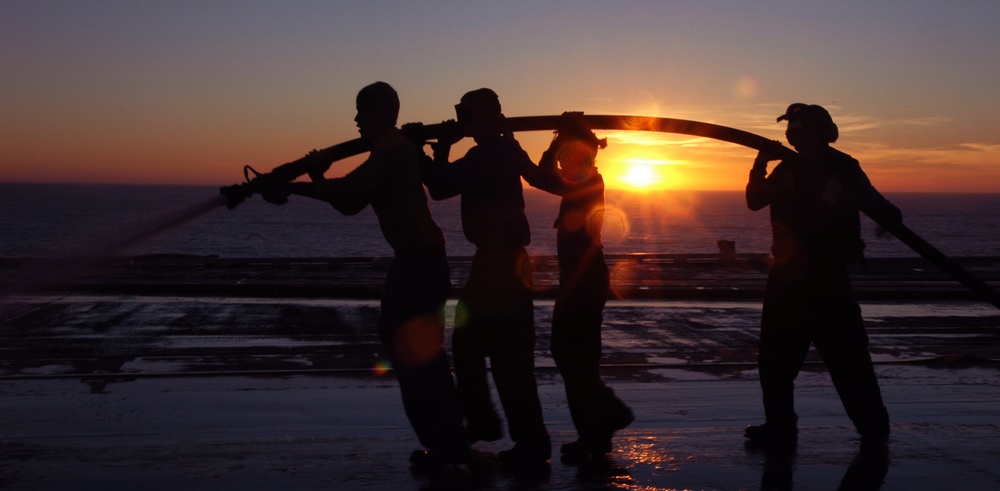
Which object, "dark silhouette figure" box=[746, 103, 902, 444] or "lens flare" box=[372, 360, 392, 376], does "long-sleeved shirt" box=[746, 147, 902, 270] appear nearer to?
"dark silhouette figure" box=[746, 103, 902, 444]

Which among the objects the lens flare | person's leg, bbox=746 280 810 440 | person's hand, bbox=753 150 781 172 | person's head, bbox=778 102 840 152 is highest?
person's head, bbox=778 102 840 152

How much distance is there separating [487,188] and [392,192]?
0.53 metres

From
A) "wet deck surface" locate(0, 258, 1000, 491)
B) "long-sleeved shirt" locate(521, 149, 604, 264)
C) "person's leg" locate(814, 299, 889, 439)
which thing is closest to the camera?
"wet deck surface" locate(0, 258, 1000, 491)

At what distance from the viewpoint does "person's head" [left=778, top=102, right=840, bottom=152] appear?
6.02 meters

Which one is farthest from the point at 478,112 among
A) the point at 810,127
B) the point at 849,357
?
the point at 849,357

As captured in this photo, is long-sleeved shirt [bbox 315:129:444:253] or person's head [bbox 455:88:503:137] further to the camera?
person's head [bbox 455:88:503:137]

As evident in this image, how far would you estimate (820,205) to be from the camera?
19.5 feet

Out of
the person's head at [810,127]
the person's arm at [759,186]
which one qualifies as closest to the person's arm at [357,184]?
the person's arm at [759,186]

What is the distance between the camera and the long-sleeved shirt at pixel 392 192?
5238 millimetres

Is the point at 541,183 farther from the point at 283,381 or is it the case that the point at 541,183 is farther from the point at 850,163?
the point at 283,381

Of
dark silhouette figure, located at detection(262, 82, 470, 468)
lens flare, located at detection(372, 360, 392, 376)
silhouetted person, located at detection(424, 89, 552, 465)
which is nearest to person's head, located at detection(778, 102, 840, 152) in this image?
silhouetted person, located at detection(424, 89, 552, 465)

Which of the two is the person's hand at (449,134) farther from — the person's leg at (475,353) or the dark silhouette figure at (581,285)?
the person's leg at (475,353)

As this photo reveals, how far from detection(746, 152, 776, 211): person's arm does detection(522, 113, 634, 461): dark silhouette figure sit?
978 millimetres

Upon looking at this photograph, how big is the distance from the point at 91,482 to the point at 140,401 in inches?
87.5
